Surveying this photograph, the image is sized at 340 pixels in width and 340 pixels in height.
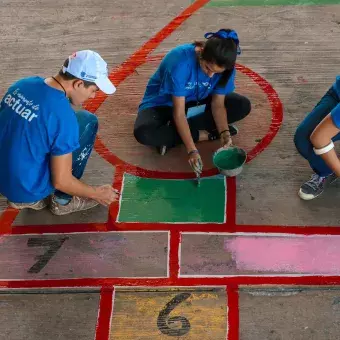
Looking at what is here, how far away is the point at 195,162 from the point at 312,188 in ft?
2.42

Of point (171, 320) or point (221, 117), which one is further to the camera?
point (221, 117)

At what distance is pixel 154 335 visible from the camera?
2.50 m

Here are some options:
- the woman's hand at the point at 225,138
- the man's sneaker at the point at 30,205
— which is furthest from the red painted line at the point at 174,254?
the man's sneaker at the point at 30,205

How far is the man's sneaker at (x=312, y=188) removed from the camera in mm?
2994

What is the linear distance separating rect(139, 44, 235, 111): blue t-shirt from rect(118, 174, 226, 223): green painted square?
22.2 inches

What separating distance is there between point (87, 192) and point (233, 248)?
892mm

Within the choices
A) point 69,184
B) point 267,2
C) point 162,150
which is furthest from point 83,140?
point 267,2

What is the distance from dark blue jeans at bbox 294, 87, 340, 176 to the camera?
2900 mm

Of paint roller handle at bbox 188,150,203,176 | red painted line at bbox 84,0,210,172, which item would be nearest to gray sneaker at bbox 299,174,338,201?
paint roller handle at bbox 188,150,203,176

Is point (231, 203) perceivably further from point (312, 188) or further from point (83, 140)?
point (83, 140)

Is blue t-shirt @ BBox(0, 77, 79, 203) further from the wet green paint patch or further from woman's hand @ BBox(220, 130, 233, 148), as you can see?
the wet green paint patch

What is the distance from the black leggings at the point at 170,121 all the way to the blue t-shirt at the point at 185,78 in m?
0.13

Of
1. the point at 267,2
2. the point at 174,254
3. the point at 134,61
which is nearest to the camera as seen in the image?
the point at 174,254

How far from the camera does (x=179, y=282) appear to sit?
2693 mm
